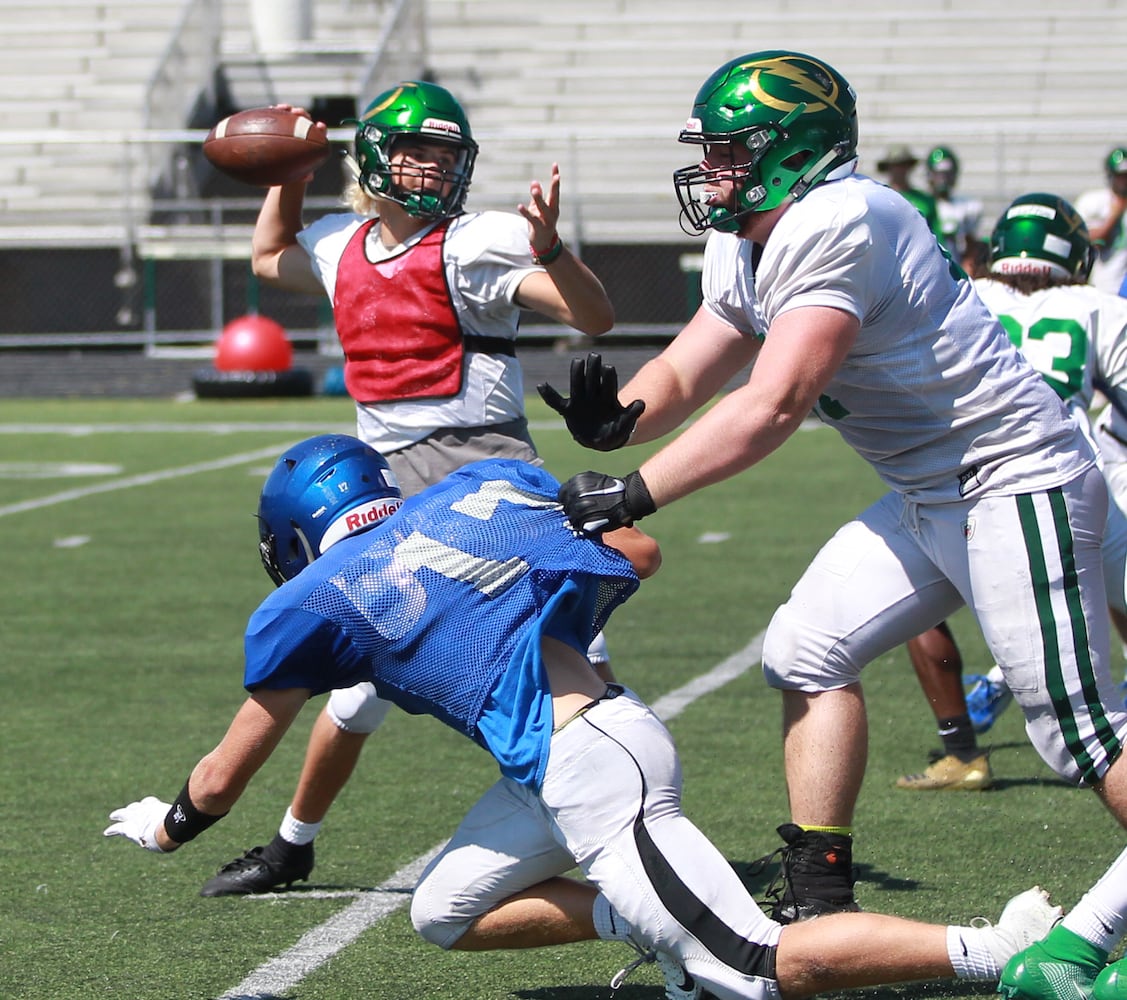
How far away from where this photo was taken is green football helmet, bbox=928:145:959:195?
1359cm

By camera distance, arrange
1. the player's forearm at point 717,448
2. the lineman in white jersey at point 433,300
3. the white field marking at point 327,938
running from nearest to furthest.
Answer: the player's forearm at point 717,448 < the white field marking at point 327,938 < the lineman in white jersey at point 433,300

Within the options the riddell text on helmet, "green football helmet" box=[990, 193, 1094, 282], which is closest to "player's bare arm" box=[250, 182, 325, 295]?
the riddell text on helmet

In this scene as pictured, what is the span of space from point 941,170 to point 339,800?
9.77 metres

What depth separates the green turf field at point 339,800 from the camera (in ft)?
12.3

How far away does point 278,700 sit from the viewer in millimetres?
3162

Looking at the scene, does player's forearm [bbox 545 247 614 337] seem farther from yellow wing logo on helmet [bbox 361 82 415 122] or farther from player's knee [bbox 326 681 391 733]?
player's knee [bbox 326 681 391 733]

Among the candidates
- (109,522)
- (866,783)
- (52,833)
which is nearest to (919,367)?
(866,783)

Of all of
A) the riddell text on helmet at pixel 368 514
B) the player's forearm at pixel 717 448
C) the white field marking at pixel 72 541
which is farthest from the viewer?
the white field marking at pixel 72 541

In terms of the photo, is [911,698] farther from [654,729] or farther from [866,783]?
[654,729]

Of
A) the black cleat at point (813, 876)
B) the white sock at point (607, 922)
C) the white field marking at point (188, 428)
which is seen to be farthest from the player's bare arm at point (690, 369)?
the white field marking at point (188, 428)

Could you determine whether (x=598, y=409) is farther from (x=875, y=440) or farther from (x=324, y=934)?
(x=324, y=934)

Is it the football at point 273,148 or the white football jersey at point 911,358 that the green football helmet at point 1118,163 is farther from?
the white football jersey at point 911,358

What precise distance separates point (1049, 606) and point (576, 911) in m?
1.08

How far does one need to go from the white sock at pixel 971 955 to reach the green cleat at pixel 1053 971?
1.6 inches
